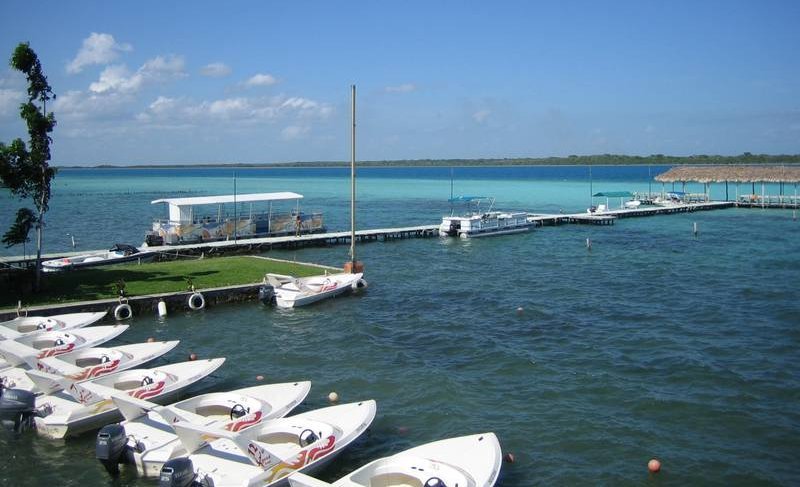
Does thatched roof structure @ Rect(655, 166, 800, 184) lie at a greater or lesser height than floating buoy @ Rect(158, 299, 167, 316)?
greater

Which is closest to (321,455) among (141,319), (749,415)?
(749,415)

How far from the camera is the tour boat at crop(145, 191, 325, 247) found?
1848 inches

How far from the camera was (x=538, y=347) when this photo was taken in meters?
24.4

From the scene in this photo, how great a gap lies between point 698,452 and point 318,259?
32.5 m

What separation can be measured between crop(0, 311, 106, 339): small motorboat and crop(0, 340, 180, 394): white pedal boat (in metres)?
3.21

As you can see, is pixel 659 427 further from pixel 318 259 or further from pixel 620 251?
Result: pixel 620 251

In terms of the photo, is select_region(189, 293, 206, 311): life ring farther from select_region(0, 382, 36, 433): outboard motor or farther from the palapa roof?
the palapa roof

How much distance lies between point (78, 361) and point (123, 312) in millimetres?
6992

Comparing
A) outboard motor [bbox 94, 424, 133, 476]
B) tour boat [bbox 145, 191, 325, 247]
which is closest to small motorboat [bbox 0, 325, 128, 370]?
outboard motor [bbox 94, 424, 133, 476]

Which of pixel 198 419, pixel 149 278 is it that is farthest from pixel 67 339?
pixel 149 278

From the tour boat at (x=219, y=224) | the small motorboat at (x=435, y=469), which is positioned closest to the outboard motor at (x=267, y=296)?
the tour boat at (x=219, y=224)

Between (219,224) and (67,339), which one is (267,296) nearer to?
(67,339)

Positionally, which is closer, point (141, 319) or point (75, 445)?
point (75, 445)

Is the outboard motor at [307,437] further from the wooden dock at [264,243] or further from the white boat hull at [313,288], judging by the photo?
the wooden dock at [264,243]
